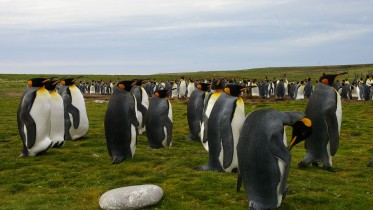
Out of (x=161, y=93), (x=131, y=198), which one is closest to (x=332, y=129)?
(x=131, y=198)

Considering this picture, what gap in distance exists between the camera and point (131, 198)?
21.4 ft

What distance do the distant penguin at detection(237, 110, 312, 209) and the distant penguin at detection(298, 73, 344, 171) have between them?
3303 mm

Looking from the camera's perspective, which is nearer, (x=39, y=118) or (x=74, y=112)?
(x=39, y=118)

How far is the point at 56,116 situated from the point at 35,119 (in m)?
1.33

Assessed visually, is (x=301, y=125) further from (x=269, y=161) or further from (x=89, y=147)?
(x=89, y=147)

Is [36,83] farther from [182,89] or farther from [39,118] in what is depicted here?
[182,89]

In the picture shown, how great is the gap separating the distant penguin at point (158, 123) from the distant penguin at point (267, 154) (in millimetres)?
6076

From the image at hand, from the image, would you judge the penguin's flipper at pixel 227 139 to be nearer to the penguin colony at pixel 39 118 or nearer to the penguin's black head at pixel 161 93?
the penguin's black head at pixel 161 93

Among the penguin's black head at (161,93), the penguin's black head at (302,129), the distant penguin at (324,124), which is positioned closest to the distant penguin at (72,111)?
the penguin's black head at (161,93)

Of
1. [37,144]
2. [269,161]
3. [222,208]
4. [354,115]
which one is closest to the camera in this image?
[269,161]

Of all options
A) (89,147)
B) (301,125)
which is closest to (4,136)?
(89,147)

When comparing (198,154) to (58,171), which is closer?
(58,171)

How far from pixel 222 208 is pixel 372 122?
15777mm

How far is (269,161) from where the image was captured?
5.87 m
